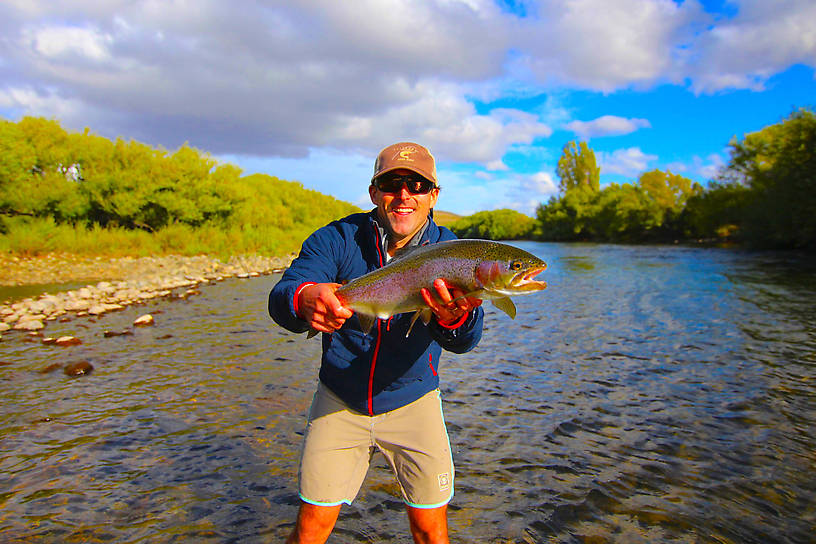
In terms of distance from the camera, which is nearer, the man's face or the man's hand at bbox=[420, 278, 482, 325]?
the man's hand at bbox=[420, 278, 482, 325]

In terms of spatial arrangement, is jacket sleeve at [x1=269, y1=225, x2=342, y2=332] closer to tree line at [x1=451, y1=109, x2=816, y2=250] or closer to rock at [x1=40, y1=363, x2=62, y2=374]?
rock at [x1=40, y1=363, x2=62, y2=374]

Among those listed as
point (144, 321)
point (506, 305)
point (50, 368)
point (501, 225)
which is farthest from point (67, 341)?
point (501, 225)

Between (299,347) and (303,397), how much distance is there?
3251 mm

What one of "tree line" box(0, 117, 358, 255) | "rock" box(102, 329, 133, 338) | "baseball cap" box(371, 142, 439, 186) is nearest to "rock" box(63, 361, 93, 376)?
"rock" box(102, 329, 133, 338)

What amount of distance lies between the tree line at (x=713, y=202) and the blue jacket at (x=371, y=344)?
140 ft

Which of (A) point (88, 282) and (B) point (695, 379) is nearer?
(B) point (695, 379)

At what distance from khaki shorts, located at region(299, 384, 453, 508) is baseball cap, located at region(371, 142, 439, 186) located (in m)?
1.51

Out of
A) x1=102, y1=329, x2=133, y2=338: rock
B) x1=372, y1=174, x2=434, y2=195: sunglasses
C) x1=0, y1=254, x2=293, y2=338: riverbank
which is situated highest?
x1=372, y1=174, x2=434, y2=195: sunglasses

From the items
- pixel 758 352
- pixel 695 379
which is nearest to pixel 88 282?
pixel 695 379

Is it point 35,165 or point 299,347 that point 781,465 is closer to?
point 299,347

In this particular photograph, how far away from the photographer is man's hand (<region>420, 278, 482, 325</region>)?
2.78 metres

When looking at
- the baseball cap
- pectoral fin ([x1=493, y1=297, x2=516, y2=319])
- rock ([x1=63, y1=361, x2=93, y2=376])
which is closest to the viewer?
pectoral fin ([x1=493, y1=297, x2=516, y2=319])

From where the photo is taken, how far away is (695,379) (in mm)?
8492

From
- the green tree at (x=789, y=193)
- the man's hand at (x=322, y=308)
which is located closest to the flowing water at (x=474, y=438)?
the man's hand at (x=322, y=308)
